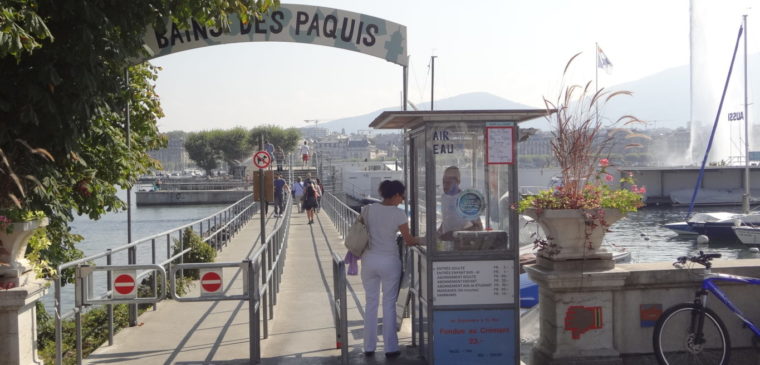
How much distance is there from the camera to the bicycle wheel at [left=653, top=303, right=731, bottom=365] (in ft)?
23.4

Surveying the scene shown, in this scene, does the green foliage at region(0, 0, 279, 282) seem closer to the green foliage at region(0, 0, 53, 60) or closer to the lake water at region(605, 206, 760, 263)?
the green foliage at region(0, 0, 53, 60)

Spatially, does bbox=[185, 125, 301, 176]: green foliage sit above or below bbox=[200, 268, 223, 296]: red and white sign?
above

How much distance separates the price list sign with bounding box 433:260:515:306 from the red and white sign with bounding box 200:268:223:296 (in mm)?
2080

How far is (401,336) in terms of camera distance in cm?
935

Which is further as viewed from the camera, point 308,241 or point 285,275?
point 308,241

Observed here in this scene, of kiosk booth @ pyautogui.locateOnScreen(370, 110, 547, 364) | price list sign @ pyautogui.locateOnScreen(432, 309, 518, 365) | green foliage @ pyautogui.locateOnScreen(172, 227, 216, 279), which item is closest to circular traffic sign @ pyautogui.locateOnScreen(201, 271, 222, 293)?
kiosk booth @ pyautogui.locateOnScreen(370, 110, 547, 364)

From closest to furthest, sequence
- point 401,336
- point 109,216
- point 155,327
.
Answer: point 401,336 < point 155,327 < point 109,216

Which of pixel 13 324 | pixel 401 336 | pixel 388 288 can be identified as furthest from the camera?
pixel 401 336

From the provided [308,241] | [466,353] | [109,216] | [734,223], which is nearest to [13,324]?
[466,353]

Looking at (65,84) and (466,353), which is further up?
(65,84)

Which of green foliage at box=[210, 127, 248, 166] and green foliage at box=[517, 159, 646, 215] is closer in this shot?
Result: green foliage at box=[517, 159, 646, 215]

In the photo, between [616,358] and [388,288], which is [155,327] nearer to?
[388,288]

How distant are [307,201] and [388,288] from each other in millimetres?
25276

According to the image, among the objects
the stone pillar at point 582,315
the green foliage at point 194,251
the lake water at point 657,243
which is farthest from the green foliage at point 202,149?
the stone pillar at point 582,315
